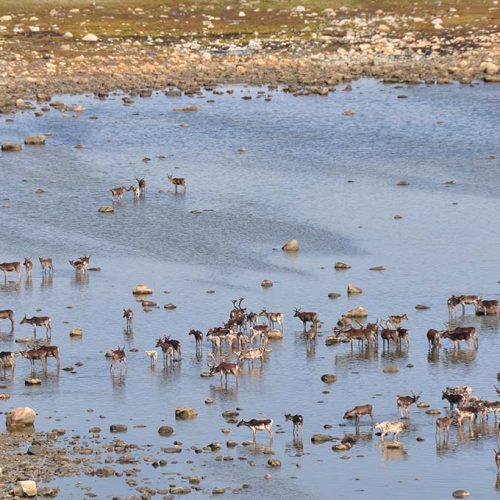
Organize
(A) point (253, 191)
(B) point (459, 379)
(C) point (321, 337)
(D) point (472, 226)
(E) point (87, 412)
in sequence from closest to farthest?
(E) point (87, 412) < (B) point (459, 379) < (C) point (321, 337) < (D) point (472, 226) < (A) point (253, 191)

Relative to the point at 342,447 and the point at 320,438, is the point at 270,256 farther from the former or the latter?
the point at 342,447

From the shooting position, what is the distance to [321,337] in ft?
145

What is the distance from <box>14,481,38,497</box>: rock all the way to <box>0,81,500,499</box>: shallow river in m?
1.17

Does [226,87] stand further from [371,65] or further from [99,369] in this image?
[99,369]

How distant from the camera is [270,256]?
53188 mm

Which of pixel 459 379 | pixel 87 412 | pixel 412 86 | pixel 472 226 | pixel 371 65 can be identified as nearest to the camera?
pixel 87 412

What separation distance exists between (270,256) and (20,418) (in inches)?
731

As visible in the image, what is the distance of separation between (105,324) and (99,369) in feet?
15.0

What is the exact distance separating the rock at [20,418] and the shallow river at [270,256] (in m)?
0.37

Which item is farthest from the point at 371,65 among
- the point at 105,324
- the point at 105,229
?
the point at 105,324

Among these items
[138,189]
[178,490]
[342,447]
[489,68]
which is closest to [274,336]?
[342,447]

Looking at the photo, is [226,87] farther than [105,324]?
Yes

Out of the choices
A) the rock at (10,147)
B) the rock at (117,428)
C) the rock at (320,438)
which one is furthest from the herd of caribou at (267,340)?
the rock at (10,147)

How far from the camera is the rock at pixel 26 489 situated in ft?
103
